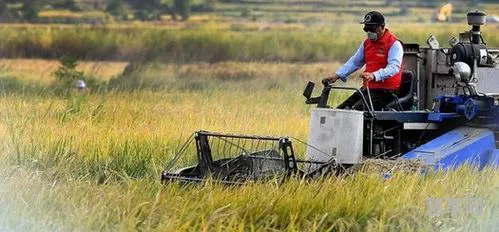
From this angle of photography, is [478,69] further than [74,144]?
No

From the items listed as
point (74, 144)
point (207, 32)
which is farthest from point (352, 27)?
→ point (74, 144)

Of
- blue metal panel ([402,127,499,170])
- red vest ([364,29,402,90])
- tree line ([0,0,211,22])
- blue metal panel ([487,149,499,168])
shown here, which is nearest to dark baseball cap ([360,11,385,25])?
red vest ([364,29,402,90])

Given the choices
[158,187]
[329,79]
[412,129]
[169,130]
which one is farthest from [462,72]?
[169,130]

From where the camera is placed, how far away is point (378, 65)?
910 centimetres

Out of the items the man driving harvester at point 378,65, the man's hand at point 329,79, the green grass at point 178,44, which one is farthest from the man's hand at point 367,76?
the green grass at point 178,44

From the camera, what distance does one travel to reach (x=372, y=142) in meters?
8.78

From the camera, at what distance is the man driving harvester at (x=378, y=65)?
29.3 feet

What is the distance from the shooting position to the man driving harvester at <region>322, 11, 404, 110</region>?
8.93 m

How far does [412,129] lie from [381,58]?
56 centimetres

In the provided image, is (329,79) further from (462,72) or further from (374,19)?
(462,72)

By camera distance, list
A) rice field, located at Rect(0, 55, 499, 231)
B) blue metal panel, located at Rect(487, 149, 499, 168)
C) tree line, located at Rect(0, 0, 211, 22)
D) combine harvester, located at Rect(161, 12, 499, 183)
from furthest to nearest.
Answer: tree line, located at Rect(0, 0, 211, 22)
blue metal panel, located at Rect(487, 149, 499, 168)
combine harvester, located at Rect(161, 12, 499, 183)
rice field, located at Rect(0, 55, 499, 231)

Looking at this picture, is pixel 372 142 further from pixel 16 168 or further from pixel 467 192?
pixel 16 168

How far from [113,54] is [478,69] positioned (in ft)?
50.0

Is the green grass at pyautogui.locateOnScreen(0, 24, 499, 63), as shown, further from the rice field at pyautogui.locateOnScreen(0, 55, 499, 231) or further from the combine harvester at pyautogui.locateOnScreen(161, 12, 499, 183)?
the combine harvester at pyautogui.locateOnScreen(161, 12, 499, 183)
